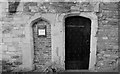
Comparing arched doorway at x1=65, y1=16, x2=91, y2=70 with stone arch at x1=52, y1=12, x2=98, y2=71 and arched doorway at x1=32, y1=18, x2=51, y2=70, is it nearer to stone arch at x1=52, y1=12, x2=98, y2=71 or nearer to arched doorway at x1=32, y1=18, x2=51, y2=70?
stone arch at x1=52, y1=12, x2=98, y2=71

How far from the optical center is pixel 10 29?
4539 mm

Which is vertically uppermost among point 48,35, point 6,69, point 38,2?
point 38,2

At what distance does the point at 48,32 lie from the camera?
15.1 feet

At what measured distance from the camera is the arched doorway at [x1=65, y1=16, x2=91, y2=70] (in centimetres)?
467

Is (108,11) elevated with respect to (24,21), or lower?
elevated

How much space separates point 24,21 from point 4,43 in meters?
1.10

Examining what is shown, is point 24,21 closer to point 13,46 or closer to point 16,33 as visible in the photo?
point 16,33

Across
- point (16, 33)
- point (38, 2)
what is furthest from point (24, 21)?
point (38, 2)

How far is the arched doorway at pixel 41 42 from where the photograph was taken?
4.57m

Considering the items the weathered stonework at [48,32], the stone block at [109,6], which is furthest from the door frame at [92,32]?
the stone block at [109,6]

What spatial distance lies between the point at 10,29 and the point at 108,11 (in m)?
3.62

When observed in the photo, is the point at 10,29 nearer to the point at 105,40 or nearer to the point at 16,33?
the point at 16,33

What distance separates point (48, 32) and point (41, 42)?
18.4 inches

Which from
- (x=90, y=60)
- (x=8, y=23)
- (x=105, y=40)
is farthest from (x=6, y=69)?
(x=105, y=40)
